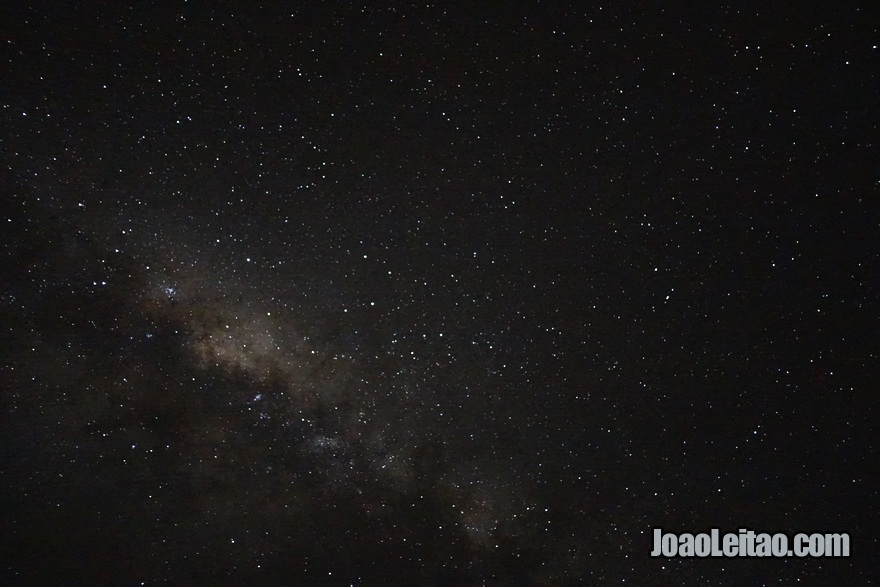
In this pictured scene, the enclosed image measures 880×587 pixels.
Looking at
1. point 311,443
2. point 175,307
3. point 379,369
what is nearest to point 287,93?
point 175,307

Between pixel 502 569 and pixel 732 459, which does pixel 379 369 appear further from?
pixel 732 459

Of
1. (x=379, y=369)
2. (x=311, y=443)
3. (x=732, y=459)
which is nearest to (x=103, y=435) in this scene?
(x=311, y=443)

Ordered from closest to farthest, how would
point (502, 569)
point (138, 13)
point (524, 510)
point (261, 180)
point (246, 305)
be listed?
point (138, 13) < point (261, 180) < point (246, 305) < point (524, 510) < point (502, 569)

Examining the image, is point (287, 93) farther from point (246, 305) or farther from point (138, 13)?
point (246, 305)

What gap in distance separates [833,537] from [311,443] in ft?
8.22

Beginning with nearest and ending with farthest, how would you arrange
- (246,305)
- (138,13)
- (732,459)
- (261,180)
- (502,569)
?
(138,13)
(261,180)
(246,305)
(732,459)
(502,569)

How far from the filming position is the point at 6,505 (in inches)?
70.0

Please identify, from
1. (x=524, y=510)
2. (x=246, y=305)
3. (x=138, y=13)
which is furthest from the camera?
(x=524, y=510)

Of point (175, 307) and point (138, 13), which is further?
point (175, 307)

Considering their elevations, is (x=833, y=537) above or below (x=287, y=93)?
below

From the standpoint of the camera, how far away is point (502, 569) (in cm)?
197

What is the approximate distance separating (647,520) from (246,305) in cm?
210

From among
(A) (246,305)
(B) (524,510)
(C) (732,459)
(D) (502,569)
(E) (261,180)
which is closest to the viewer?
(E) (261,180)

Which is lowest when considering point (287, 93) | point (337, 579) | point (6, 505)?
point (337, 579)
